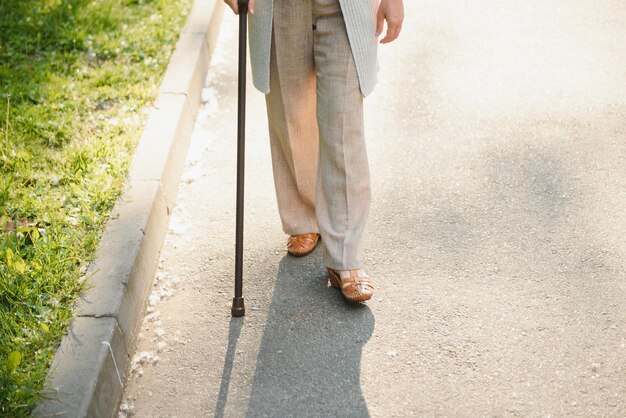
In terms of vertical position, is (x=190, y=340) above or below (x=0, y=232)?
below

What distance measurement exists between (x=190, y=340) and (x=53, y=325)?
583 mm

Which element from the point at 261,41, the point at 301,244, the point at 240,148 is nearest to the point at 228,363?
the point at 301,244

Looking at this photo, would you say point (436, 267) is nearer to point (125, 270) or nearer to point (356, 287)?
point (356, 287)

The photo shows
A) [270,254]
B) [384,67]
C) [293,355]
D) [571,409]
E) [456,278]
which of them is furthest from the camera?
[384,67]

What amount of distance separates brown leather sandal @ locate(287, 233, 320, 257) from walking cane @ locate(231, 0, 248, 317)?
44 cm

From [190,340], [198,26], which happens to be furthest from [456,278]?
[198,26]

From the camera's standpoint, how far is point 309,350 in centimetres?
332

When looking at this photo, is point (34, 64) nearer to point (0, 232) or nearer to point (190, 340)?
point (0, 232)

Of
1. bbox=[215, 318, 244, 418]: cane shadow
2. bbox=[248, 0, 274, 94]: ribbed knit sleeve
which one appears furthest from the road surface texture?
bbox=[248, 0, 274, 94]: ribbed knit sleeve

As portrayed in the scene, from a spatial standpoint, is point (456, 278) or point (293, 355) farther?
point (456, 278)

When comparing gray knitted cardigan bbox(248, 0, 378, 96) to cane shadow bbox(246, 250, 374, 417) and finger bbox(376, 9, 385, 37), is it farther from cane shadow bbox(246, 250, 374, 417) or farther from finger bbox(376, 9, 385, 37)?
cane shadow bbox(246, 250, 374, 417)

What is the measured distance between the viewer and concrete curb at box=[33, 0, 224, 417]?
288 centimetres

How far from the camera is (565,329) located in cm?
336

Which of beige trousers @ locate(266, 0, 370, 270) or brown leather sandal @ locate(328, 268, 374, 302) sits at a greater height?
beige trousers @ locate(266, 0, 370, 270)
